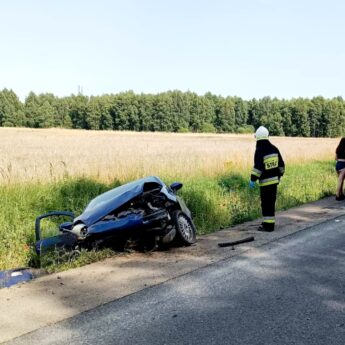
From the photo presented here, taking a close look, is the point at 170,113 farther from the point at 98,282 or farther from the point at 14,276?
the point at 98,282

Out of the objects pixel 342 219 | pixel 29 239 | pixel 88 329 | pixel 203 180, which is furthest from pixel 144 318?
pixel 203 180

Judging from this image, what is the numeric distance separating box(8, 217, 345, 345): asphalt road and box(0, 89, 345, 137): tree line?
93.7m

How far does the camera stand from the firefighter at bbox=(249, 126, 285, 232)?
26.8 ft

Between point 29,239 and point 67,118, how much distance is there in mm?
97593

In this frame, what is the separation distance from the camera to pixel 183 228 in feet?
23.0

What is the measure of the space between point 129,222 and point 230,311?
2320mm

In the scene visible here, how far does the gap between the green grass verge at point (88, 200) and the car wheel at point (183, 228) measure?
41.7 inches

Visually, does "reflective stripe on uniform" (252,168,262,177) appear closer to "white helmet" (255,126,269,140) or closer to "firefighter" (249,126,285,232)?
"firefighter" (249,126,285,232)

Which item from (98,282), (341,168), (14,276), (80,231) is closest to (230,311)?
(98,282)

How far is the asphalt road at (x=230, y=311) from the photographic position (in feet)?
12.0

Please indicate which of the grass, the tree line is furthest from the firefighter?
the tree line

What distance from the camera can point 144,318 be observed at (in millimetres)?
4082

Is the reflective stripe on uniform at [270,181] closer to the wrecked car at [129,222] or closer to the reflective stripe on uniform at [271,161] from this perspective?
the reflective stripe on uniform at [271,161]

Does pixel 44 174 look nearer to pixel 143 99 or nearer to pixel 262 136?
pixel 262 136
